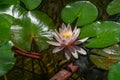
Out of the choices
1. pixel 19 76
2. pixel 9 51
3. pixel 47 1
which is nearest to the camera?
pixel 9 51

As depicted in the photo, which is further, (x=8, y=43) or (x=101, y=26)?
(x=101, y=26)

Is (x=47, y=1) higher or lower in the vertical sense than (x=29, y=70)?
higher

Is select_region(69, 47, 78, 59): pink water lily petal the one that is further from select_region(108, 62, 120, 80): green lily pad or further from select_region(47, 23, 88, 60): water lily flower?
select_region(108, 62, 120, 80): green lily pad

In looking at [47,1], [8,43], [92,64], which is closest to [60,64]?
[92,64]

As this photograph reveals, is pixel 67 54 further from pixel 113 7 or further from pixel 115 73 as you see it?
pixel 113 7

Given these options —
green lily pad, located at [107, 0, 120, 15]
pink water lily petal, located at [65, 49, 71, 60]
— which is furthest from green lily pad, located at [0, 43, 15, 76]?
green lily pad, located at [107, 0, 120, 15]

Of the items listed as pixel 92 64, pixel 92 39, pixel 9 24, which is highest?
pixel 9 24

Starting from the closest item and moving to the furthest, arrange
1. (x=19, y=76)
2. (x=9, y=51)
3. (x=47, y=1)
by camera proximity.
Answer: (x=9, y=51) < (x=19, y=76) < (x=47, y=1)

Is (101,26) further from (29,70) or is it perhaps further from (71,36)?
(29,70)
